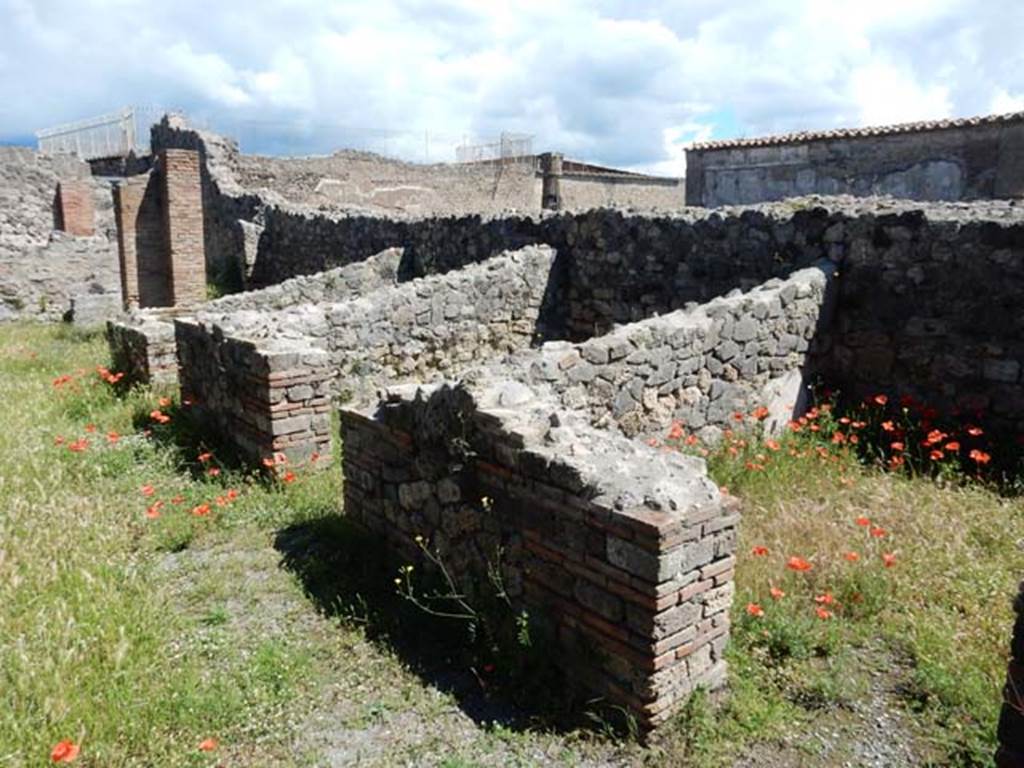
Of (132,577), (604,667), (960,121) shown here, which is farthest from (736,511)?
(960,121)

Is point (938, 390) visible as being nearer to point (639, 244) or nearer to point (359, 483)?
point (639, 244)

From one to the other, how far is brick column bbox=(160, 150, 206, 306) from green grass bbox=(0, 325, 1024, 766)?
7848 mm

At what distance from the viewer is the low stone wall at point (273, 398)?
586 centimetres

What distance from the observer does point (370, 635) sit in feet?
13.3

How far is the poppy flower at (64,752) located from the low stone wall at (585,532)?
72.0 inches

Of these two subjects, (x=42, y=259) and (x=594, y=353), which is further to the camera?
(x=42, y=259)

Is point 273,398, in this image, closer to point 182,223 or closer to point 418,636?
point 418,636

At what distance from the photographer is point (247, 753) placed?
128 inches

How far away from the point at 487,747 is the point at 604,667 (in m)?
0.58

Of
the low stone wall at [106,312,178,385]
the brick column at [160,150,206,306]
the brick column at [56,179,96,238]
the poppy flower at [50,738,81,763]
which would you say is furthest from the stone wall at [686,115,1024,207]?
the poppy flower at [50,738,81,763]

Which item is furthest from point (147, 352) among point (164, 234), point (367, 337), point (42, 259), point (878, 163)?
point (878, 163)

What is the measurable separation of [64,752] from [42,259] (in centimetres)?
1533

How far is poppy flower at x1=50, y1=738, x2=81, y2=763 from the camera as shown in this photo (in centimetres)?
291

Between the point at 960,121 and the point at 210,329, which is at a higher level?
the point at 960,121
